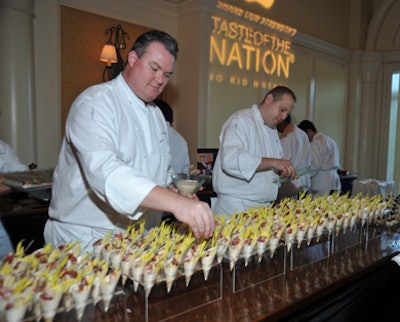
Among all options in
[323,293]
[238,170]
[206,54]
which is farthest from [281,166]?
[206,54]

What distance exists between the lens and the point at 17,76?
320 centimetres

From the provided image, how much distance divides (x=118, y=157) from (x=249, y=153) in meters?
1.13

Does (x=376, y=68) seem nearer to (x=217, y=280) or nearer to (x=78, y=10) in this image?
(x=78, y=10)

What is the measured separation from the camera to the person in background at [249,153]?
7.35ft

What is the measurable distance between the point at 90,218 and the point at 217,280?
0.55 meters

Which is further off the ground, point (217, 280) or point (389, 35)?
point (389, 35)

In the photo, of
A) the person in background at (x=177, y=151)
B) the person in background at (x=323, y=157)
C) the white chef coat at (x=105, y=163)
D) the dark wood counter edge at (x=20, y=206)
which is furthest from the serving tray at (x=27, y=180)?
the person in background at (x=323, y=157)

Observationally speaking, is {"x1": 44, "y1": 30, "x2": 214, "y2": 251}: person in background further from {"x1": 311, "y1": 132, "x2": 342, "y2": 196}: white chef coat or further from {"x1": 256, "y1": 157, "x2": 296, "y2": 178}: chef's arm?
{"x1": 311, "y1": 132, "x2": 342, "y2": 196}: white chef coat

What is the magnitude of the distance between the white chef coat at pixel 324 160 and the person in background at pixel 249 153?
2.85m

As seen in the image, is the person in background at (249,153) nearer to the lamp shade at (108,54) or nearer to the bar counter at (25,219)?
the bar counter at (25,219)

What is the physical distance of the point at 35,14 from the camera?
346cm

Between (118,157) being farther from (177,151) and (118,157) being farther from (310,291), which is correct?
(177,151)

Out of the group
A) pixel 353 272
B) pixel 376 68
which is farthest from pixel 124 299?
pixel 376 68

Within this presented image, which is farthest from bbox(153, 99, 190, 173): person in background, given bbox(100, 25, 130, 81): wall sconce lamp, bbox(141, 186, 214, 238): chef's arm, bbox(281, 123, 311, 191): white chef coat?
bbox(141, 186, 214, 238): chef's arm
